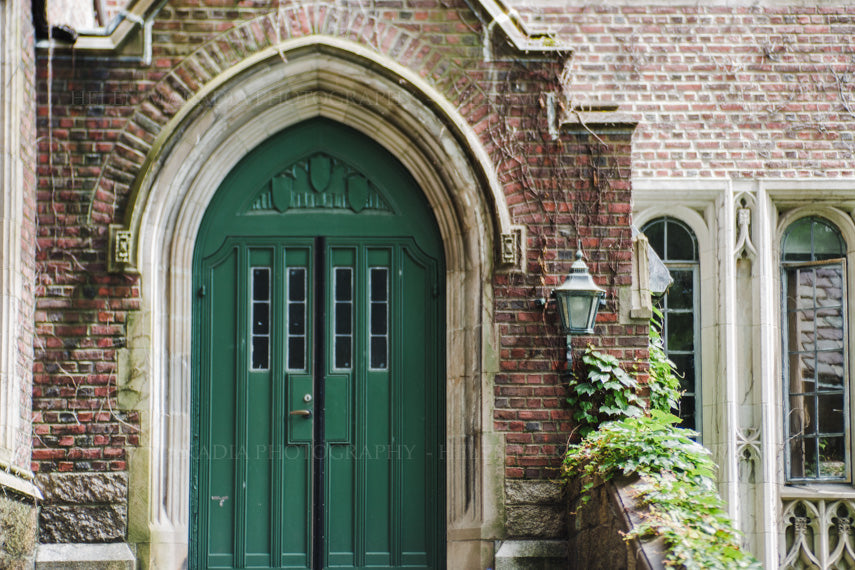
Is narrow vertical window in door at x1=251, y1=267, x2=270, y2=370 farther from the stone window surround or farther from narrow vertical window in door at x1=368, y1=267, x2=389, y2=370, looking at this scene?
the stone window surround

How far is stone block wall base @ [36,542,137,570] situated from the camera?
741 centimetres

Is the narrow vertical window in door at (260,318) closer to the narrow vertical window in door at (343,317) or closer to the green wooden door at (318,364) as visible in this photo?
the green wooden door at (318,364)

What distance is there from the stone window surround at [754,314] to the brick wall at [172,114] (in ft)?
7.13

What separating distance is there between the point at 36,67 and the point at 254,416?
9.41ft

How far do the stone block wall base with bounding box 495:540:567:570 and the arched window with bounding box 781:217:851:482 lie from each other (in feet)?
11.1

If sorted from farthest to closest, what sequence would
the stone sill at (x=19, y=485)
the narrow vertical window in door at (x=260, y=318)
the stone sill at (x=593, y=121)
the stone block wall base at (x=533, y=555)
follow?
the narrow vertical window in door at (x=260, y=318) < the stone sill at (x=593, y=121) < the stone block wall base at (x=533, y=555) < the stone sill at (x=19, y=485)

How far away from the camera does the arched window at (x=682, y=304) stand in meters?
10.3

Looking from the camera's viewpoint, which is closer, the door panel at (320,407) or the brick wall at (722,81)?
the door panel at (320,407)

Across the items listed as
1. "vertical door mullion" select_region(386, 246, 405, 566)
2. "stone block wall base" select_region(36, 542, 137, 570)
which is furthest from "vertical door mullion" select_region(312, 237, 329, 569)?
"stone block wall base" select_region(36, 542, 137, 570)

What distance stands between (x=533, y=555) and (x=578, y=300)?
1.74 metres

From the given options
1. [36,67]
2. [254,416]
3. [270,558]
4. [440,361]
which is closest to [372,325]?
[440,361]

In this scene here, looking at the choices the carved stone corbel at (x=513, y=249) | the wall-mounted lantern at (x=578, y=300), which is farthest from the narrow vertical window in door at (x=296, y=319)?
the wall-mounted lantern at (x=578, y=300)

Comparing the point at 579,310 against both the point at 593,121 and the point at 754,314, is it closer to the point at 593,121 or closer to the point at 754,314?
the point at 593,121

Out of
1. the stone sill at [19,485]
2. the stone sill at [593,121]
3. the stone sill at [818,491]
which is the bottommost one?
the stone sill at [818,491]
